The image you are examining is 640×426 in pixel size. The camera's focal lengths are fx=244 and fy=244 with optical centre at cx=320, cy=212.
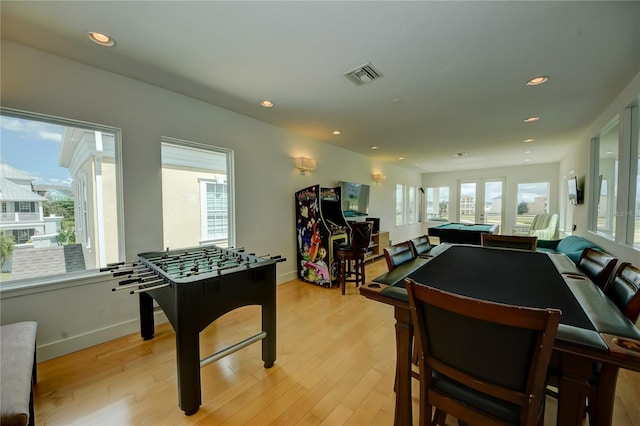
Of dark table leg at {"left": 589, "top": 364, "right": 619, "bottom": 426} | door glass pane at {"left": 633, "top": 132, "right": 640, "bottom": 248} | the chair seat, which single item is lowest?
dark table leg at {"left": 589, "top": 364, "right": 619, "bottom": 426}

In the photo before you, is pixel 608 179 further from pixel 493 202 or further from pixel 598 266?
pixel 493 202

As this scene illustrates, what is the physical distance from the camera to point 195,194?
10.6 ft

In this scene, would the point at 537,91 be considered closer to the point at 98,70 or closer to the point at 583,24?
the point at 583,24

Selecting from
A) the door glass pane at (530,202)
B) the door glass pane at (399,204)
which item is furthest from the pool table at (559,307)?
the door glass pane at (530,202)

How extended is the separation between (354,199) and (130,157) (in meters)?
4.09

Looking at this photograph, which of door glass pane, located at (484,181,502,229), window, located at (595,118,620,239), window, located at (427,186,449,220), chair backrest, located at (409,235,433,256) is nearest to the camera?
chair backrest, located at (409,235,433,256)

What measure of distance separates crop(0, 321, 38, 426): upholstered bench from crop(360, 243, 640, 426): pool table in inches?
64.1

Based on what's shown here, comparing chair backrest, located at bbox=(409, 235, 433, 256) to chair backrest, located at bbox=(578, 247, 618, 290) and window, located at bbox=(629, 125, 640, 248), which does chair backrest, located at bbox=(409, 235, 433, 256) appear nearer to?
chair backrest, located at bbox=(578, 247, 618, 290)

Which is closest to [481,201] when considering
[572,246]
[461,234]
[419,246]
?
[461,234]

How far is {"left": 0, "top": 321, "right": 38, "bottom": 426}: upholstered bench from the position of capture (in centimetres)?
103

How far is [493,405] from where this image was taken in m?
0.97

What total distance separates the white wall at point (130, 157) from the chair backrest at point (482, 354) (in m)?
2.82

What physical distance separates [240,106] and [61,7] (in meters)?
1.73

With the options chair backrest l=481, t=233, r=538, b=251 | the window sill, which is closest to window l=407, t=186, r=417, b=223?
chair backrest l=481, t=233, r=538, b=251
